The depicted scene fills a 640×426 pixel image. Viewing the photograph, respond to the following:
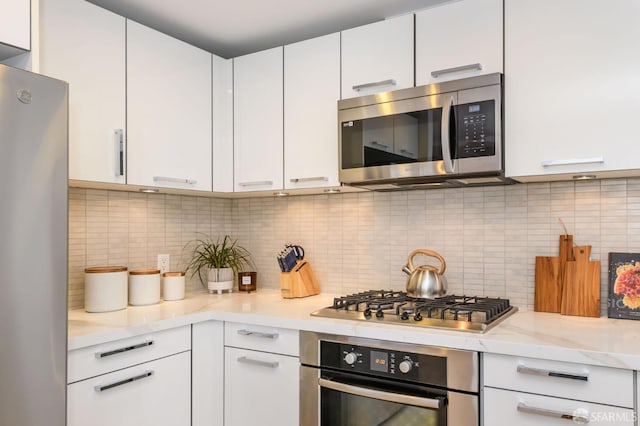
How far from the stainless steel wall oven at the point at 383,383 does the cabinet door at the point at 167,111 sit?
1067 millimetres

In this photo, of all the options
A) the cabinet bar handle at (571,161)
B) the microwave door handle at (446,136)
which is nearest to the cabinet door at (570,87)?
the cabinet bar handle at (571,161)

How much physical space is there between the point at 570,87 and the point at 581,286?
0.83 m

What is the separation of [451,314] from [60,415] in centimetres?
140

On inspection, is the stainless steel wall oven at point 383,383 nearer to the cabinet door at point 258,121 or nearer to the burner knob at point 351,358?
the burner knob at point 351,358

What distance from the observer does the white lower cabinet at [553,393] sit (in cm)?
150

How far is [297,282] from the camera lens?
267cm

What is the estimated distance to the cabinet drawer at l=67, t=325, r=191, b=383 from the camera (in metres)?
1.80

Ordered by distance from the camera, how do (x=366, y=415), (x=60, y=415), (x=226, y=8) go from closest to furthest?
(x=60, y=415) → (x=366, y=415) → (x=226, y=8)

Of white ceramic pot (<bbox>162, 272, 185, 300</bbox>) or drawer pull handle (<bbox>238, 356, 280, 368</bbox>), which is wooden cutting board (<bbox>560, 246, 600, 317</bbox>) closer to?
drawer pull handle (<bbox>238, 356, 280, 368</bbox>)

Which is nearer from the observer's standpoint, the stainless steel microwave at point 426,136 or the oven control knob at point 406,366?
the oven control knob at point 406,366

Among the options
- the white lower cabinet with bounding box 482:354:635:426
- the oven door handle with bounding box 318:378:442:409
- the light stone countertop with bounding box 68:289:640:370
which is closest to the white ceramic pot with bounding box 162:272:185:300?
the light stone countertop with bounding box 68:289:640:370

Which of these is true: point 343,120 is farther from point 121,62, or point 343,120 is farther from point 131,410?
point 131,410

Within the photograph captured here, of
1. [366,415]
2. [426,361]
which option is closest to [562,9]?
[426,361]

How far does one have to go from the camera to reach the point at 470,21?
2.08m
